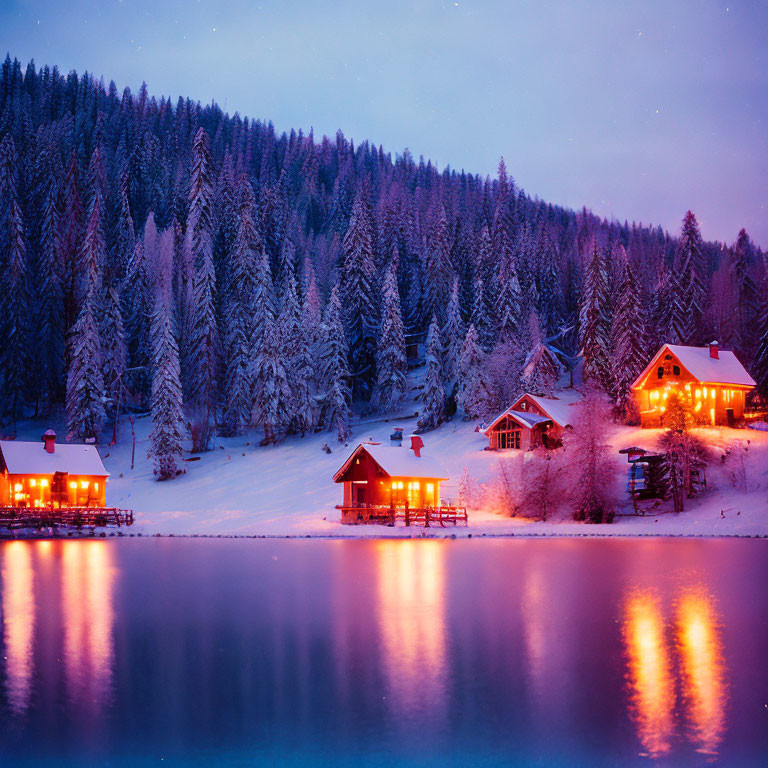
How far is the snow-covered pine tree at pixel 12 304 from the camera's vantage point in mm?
84062

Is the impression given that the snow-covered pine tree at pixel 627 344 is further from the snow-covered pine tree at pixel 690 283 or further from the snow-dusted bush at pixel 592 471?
the snow-dusted bush at pixel 592 471

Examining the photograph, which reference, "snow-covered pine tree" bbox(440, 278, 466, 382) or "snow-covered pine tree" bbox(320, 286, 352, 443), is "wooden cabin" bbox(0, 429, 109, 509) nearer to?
"snow-covered pine tree" bbox(320, 286, 352, 443)

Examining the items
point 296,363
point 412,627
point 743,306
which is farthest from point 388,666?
point 743,306

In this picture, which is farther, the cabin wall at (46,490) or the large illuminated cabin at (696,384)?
the large illuminated cabin at (696,384)

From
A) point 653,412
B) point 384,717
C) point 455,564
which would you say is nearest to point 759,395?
point 653,412

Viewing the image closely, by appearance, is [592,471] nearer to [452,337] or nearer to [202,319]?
[452,337]

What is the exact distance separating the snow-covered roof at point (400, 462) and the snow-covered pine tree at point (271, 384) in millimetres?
18253

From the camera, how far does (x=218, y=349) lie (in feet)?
278

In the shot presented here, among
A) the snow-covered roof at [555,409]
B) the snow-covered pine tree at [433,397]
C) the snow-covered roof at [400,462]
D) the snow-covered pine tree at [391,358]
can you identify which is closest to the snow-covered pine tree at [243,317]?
the snow-covered pine tree at [391,358]

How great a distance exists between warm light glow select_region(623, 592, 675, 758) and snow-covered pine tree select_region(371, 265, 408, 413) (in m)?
59.3

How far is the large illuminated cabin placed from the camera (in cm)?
6775

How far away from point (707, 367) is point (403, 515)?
29317 mm

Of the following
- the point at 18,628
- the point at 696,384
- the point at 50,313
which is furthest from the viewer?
the point at 50,313

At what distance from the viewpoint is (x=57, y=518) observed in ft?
180
